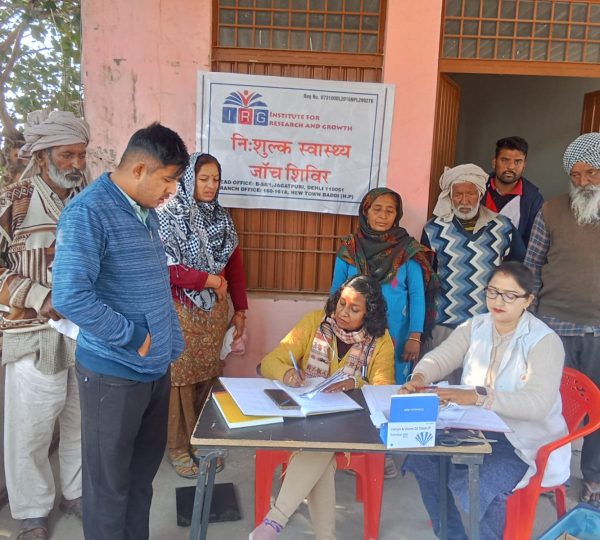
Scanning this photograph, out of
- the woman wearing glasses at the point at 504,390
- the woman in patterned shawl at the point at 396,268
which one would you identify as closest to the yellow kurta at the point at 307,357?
the woman wearing glasses at the point at 504,390

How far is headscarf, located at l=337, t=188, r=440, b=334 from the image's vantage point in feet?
10.0

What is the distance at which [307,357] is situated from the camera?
2648 mm

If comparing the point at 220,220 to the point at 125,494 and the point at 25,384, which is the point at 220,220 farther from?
the point at 125,494

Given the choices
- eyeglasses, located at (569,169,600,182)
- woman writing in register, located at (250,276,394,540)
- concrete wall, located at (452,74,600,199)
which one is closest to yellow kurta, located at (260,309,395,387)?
woman writing in register, located at (250,276,394,540)

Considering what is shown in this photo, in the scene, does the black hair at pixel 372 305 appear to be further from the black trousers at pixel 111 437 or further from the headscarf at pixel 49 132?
the headscarf at pixel 49 132

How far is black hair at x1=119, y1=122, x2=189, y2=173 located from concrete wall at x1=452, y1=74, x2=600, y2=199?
217 inches

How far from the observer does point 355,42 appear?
3.41 metres

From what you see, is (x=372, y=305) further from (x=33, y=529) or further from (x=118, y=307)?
(x=33, y=529)

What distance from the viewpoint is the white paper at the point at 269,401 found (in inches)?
76.2

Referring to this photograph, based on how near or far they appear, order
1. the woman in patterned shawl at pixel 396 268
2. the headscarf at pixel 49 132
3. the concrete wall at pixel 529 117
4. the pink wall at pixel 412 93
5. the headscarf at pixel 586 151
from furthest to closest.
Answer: the concrete wall at pixel 529 117, the pink wall at pixel 412 93, the woman in patterned shawl at pixel 396 268, the headscarf at pixel 586 151, the headscarf at pixel 49 132

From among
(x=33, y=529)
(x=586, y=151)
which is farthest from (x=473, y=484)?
(x=33, y=529)

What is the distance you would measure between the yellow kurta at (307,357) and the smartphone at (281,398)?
23 centimetres

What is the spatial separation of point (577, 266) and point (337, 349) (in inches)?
53.4

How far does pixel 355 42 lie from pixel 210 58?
91 cm
